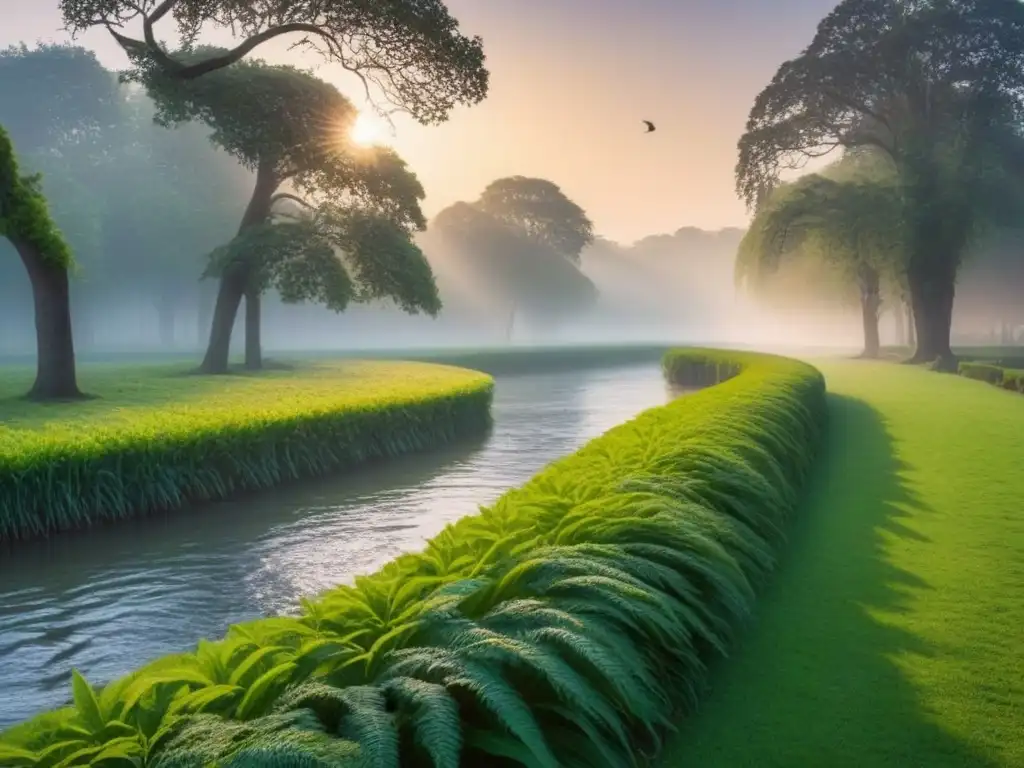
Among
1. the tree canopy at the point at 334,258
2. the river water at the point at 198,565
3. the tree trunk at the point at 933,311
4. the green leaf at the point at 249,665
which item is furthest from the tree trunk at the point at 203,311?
the green leaf at the point at 249,665

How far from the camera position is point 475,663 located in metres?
2.88

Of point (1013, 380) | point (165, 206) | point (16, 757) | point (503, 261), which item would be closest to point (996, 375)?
point (1013, 380)

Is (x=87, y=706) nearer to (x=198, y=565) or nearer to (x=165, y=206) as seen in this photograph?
(x=198, y=565)

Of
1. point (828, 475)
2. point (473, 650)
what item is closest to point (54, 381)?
point (828, 475)

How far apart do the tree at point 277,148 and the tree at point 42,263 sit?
8598 millimetres

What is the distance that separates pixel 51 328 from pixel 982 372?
25740 millimetres

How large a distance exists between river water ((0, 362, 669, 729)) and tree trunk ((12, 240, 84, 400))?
8.08 metres

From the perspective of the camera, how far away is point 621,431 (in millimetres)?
9422

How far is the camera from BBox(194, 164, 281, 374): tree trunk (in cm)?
2939

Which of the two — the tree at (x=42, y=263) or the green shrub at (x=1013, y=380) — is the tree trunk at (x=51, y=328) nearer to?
the tree at (x=42, y=263)

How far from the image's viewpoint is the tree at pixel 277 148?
1077 inches

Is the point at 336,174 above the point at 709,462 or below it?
above

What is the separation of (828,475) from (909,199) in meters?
27.8

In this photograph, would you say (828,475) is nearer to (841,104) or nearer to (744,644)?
(744,644)
